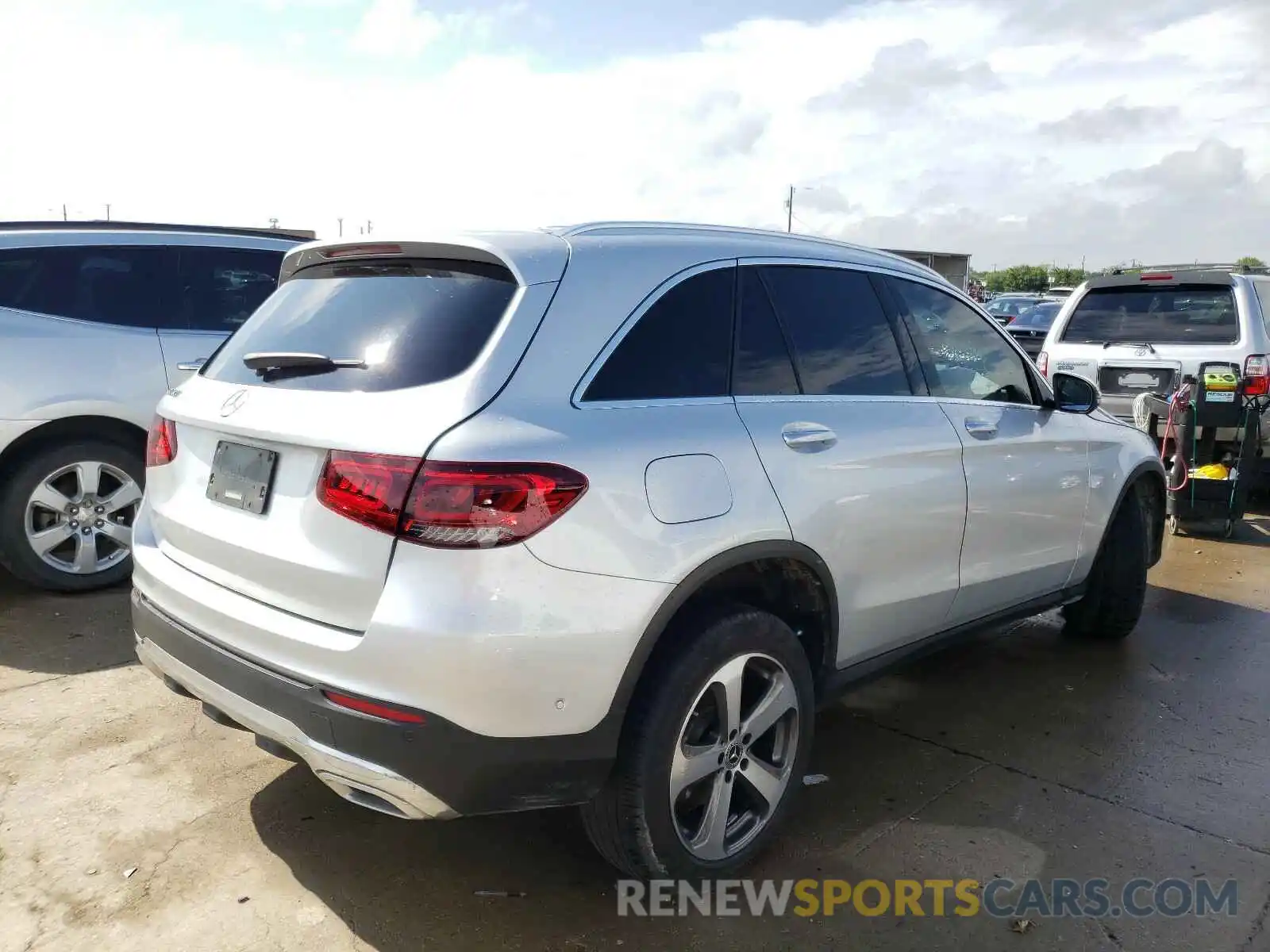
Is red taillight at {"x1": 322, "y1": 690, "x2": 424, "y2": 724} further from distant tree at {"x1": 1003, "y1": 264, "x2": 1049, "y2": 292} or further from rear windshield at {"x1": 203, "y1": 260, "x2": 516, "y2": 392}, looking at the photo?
distant tree at {"x1": 1003, "y1": 264, "x2": 1049, "y2": 292}

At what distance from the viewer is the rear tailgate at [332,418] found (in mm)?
2338

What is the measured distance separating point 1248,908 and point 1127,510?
7.80ft

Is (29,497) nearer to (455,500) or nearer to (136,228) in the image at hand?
(136,228)

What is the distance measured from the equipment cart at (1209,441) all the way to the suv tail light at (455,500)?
5778mm

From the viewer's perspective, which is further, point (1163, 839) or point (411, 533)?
point (1163, 839)

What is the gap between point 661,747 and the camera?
8.36ft

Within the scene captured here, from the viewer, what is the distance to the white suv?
2.28 m

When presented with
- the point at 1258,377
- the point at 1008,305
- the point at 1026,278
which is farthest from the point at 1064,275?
the point at 1258,377

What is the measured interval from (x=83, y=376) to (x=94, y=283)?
0.54 m

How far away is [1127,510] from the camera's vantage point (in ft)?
16.0

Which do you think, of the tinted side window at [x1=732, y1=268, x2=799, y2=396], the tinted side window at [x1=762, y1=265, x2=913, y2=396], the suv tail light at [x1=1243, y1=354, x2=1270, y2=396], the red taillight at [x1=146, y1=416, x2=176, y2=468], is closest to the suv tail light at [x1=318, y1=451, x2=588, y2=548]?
the tinted side window at [x1=732, y1=268, x2=799, y2=396]

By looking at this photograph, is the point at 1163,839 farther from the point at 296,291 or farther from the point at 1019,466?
the point at 296,291

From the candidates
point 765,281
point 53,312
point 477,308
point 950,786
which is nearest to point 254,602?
point 477,308

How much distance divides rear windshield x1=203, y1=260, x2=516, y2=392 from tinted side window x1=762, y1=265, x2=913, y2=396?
1025 millimetres
